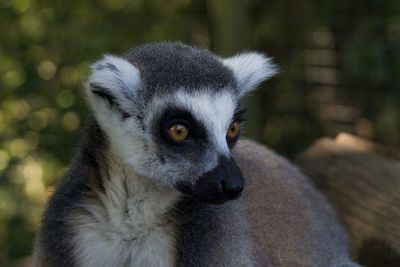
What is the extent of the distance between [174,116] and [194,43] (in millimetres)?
3841

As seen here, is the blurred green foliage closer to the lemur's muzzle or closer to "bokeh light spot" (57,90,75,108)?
"bokeh light spot" (57,90,75,108)

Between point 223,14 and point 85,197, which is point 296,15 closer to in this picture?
point 223,14

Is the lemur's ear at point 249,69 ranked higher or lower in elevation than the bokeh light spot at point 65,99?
higher

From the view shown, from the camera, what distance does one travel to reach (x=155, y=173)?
2561 mm

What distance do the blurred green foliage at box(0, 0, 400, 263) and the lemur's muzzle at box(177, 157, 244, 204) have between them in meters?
1.91

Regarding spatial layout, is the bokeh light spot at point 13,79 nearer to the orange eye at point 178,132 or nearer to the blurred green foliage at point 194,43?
the blurred green foliage at point 194,43

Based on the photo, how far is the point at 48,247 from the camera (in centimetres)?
272

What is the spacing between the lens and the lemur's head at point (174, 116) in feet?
8.16

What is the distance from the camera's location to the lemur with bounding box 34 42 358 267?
251 cm

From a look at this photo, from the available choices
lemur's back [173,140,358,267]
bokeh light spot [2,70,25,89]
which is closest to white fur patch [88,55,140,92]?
lemur's back [173,140,358,267]

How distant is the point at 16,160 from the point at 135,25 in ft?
5.54

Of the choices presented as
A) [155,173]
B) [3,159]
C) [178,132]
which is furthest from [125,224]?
[3,159]

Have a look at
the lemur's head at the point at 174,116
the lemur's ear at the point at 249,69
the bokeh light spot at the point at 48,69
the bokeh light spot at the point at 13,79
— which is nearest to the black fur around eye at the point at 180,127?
the lemur's head at the point at 174,116

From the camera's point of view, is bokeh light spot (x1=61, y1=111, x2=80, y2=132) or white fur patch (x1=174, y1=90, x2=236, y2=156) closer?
white fur patch (x1=174, y1=90, x2=236, y2=156)
